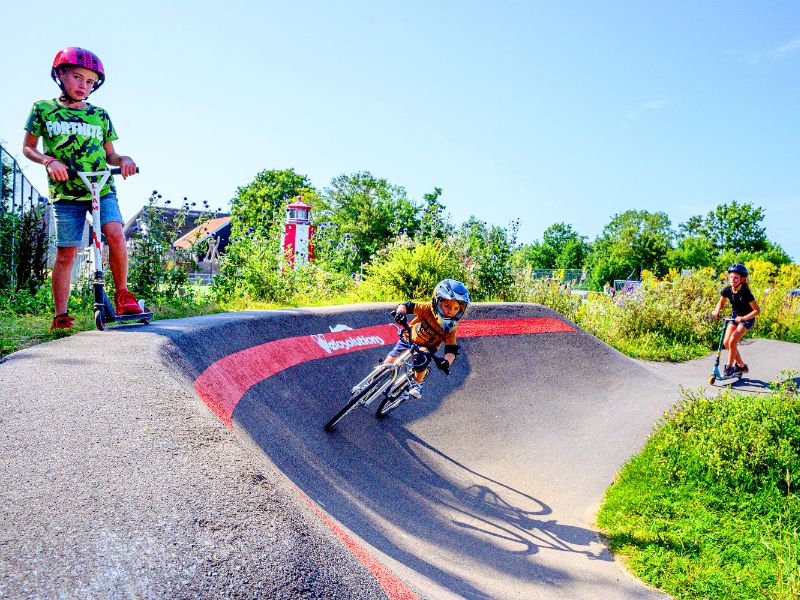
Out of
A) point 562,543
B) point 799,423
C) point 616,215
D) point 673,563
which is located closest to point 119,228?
point 562,543

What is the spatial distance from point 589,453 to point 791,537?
9.31ft

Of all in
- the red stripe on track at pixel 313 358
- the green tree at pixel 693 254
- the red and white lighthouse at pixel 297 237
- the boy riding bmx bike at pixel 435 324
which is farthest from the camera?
the green tree at pixel 693 254

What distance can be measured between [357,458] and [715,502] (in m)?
4.30

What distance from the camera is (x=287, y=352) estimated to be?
7828 mm

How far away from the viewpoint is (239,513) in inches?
106

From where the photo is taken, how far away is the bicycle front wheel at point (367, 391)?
6.95 m

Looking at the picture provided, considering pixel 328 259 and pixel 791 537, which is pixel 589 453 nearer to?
pixel 791 537

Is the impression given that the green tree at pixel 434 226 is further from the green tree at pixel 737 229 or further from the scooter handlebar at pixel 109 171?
the green tree at pixel 737 229

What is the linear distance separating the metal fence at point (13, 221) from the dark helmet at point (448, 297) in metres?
6.39

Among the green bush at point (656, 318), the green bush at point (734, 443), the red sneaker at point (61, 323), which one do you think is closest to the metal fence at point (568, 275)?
the green bush at point (656, 318)

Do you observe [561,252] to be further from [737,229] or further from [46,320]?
[46,320]

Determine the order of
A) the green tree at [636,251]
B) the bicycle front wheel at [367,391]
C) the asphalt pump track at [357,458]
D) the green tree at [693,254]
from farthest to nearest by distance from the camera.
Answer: the green tree at [636,251]
the green tree at [693,254]
the bicycle front wheel at [367,391]
the asphalt pump track at [357,458]

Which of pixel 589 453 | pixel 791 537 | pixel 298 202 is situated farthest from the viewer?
pixel 298 202

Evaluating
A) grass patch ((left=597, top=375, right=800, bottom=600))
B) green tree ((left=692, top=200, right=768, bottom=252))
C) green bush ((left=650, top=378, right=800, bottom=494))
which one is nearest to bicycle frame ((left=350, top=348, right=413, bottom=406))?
grass patch ((left=597, top=375, right=800, bottom=600))
